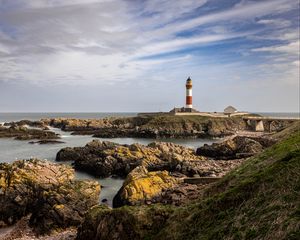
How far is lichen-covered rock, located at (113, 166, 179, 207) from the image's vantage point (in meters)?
21.9

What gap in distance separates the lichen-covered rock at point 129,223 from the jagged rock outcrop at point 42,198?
5.19m

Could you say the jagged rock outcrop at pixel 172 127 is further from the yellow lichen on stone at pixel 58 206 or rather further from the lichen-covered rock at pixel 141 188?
the yellow lichen on stone at pixel 58 206

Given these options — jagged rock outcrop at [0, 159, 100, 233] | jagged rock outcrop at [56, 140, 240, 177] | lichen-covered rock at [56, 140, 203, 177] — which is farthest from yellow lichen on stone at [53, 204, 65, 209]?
lichen-covered rock at [56, 140, 203, 177]

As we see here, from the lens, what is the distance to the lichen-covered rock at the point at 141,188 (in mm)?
21938

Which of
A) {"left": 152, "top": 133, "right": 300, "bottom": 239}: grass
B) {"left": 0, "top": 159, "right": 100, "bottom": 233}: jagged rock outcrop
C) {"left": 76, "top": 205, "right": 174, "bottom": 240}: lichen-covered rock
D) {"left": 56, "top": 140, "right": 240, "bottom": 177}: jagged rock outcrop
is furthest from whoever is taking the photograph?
{"left": 56, "top": 140, "right": 240, "bottom": 177}: jagged rock outcrop

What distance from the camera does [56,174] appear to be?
27156mm

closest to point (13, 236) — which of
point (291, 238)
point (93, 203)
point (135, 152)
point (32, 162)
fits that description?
point (93, 203)

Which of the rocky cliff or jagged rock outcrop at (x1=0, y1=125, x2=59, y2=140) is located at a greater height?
the rocky cliff

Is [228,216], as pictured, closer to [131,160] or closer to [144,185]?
[144,185]

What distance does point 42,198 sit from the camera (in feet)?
69.6

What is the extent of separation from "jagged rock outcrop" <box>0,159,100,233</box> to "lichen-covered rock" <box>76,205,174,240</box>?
5.19 m

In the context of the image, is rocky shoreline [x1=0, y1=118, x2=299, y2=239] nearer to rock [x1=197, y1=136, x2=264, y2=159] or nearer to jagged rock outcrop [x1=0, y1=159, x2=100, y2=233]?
jagged rock outcrop [x1=0, y1=159, x2=100, y2=233]

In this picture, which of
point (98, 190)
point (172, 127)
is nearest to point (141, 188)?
point (98, 190)

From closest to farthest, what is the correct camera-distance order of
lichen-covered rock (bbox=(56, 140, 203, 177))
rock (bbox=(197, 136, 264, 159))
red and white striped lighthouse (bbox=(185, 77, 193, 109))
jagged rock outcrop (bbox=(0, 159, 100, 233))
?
jagged rock outcrop (bbox=(0, 159, 100, 233)) < lichen-covered rock (bbox=(56, 140, 203, 177)) < rock (bbox=(197, 136, 264, 159)) < red and white striped lighthouse (bbox=(185, 77, 193, 109))
